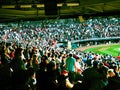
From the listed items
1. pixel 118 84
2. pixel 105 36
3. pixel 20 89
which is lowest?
pixel 105 36

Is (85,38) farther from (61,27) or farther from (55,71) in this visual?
(55,71)

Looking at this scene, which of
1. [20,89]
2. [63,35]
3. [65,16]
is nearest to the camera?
[20,89]

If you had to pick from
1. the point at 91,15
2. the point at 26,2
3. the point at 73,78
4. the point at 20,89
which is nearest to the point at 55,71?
the point at 73,78

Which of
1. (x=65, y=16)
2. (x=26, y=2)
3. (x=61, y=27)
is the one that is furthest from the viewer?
(x=61, y=27)

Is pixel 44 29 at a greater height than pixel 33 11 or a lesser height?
lesser

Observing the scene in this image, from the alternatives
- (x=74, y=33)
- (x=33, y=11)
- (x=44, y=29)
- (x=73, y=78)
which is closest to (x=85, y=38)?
(x=74, y=33)

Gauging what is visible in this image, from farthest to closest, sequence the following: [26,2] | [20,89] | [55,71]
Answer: [26,2] < [55,71] < [20,89]

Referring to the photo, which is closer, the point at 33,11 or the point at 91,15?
the point at 91,15

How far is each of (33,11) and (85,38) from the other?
40.7 m

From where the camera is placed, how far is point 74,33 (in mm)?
51344

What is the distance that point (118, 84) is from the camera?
4.41 metres

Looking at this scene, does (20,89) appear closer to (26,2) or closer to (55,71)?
(55,71)

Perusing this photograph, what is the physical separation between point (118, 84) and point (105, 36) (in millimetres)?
49571

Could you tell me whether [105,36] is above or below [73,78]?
below
